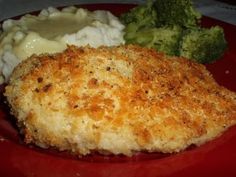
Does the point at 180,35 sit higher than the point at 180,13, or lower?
lower

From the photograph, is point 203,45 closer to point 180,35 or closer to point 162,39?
point 180,35

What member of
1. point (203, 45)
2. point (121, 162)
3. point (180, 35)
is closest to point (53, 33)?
point (180, 35)

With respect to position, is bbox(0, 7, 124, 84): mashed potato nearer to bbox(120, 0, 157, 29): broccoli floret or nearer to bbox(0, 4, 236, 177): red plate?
bbox(120, 0, 157, 29): broccoli floret

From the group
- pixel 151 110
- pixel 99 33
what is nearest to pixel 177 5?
pixel 99 33

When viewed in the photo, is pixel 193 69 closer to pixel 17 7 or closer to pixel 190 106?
pixel 190 106

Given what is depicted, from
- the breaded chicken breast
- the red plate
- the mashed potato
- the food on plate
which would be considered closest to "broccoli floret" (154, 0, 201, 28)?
the food on plate

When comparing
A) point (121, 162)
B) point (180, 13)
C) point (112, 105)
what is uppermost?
point (180, 13)
